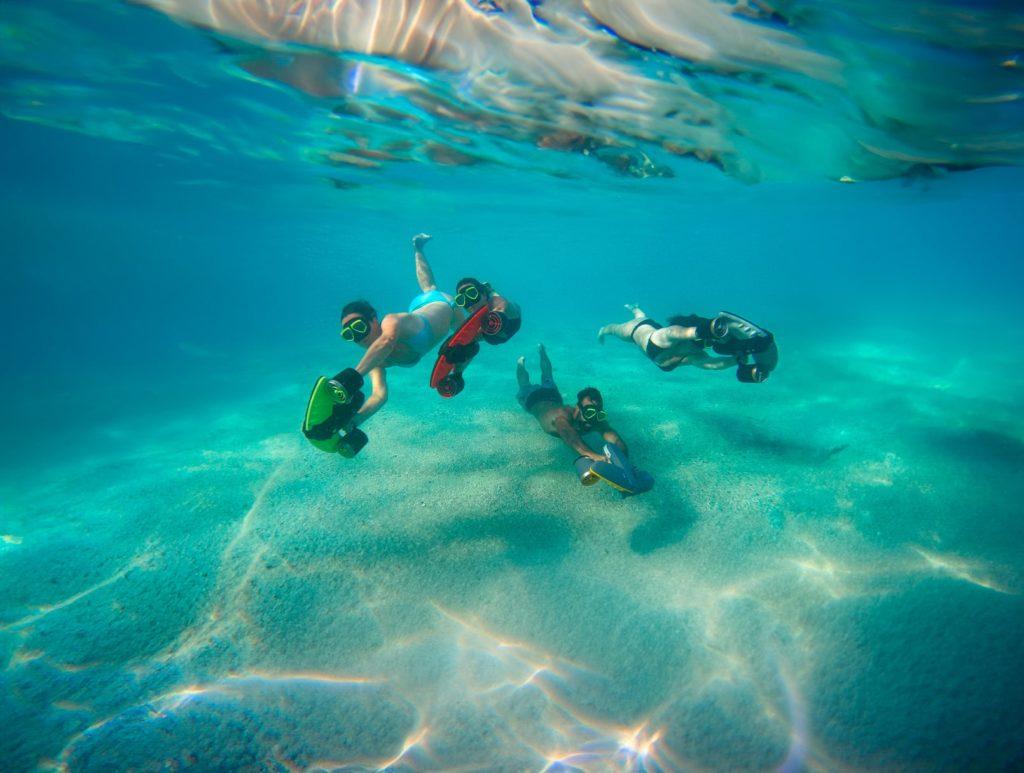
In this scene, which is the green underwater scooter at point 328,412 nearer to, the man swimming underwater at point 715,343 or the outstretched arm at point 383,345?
the outstretched arm at point 383,345

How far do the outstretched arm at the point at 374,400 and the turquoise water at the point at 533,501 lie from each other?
4.22 feet

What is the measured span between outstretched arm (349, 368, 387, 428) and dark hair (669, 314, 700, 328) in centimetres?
470

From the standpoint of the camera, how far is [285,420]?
10602mm

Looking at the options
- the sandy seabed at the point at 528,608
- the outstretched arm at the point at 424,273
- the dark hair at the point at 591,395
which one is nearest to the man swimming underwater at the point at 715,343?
the sandy seabed at the point at 528,608

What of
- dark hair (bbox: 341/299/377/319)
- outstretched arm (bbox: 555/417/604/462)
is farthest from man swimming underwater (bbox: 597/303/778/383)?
dark hair (bbox: 341/299/377/319)

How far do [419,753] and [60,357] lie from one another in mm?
42956

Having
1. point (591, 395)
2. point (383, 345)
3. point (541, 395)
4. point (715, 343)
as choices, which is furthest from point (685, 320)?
point (383, 345)

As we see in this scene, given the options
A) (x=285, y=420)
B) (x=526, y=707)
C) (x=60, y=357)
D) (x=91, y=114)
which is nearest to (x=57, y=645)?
(x=526, y=707)

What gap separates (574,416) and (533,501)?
147 cm

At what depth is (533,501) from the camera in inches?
242

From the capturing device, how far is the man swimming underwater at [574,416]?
6359mm

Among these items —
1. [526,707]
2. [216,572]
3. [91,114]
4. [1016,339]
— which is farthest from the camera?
[1016,339]

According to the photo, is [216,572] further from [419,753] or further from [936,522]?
[936,522]

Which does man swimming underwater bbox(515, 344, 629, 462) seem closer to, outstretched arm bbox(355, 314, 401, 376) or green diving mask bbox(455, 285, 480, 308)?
green diving mask bbox(455, 285, 480, 308)
